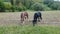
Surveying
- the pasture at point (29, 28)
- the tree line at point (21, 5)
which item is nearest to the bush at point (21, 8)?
the tree line at point (21, 5)

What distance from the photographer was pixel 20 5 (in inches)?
1039

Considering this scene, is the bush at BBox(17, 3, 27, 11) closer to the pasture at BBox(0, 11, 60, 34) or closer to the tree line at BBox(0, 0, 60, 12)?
the tree line at BBox(0, 0, 60, 12)

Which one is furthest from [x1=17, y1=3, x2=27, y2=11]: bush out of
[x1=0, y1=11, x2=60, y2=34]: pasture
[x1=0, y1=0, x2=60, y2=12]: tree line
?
[x1=0, y1=11, x2=60, y2=34]: pasture

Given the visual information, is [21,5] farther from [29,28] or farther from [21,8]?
[29,28]

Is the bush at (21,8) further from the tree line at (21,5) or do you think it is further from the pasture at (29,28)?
the pasture at (29,28)

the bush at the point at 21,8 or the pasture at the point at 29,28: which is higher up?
the pasture at the point at 29,28

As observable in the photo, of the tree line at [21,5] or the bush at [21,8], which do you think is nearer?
the tree line at [21,5]

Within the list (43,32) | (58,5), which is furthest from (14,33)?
(58,5)

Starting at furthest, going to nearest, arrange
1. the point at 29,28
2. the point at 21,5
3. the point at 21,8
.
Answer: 1. the point at 21,5
2. the point at 21,8
3. the point at 29,28

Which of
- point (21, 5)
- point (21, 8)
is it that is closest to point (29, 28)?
point (21, 8)

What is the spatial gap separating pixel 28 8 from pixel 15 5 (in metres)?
2.10

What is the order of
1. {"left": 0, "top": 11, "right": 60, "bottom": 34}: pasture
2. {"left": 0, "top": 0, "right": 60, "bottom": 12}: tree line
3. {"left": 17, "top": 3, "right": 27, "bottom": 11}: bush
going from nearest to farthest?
{"left": 0, "top": 11, "right": 60, "bottom": 34}: pasture → {"left": 0, "top": 0, "right": 60, "bottom": 12}: tree line → {"left": 17, "top": 3, "right": 27, "bottom": 11}: bush

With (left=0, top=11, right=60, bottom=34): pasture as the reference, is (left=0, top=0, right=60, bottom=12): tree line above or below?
below

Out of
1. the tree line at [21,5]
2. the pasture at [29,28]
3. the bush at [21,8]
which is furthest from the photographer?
the bush at [21,8]
